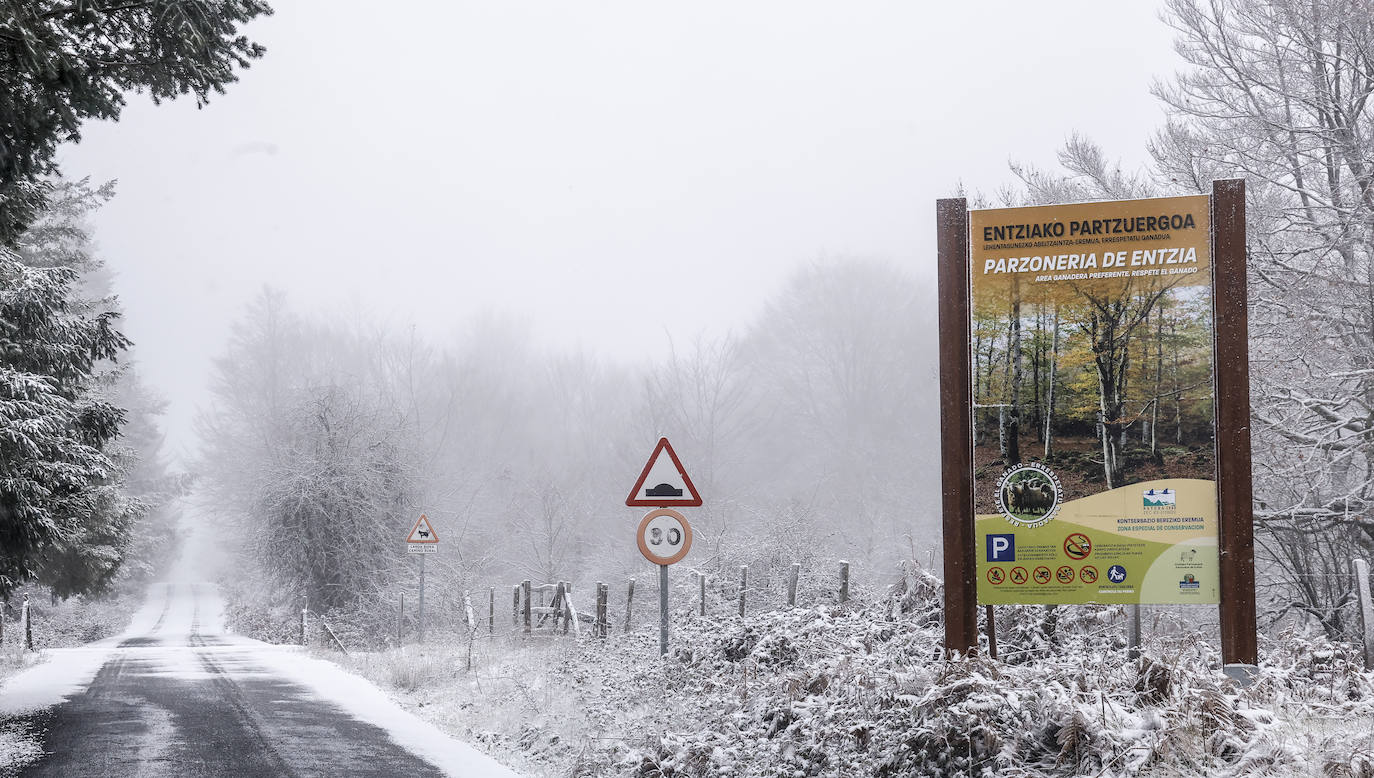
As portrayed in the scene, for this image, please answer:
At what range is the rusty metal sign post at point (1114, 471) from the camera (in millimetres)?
6434

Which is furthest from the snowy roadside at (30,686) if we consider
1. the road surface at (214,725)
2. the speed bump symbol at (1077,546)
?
the speed bump symbol at (1077,546)

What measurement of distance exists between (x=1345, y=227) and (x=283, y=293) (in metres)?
49.9

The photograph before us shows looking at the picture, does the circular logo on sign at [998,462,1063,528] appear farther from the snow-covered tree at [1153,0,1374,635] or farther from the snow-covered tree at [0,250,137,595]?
the snow-covered tree at [0,250,137,595]

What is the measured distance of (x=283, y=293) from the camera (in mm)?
54000

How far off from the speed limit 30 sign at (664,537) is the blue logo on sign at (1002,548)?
385 cm

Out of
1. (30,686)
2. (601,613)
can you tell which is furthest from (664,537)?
(30,686)

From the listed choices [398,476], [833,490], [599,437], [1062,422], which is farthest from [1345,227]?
[599,437]

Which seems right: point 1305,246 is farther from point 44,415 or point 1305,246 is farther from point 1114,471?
point 44,415

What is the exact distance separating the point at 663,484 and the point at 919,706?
4588mm

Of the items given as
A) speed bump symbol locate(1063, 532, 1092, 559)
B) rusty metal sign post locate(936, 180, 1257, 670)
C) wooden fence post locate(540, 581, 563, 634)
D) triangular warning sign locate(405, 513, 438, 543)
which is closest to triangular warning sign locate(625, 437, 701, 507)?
rusty metal sign post locate(936, 180, 1257, 670)

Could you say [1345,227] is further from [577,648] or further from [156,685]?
[156,685]

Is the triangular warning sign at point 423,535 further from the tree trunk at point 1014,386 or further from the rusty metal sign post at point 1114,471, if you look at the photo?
the tree trunk at point 1014,386

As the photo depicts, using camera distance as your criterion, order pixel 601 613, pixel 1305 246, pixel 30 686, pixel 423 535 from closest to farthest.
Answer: pixel 30 686 < pixel 1305 246 < pixel 601 613 < pixel 423 535

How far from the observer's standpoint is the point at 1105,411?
6.60 meters
